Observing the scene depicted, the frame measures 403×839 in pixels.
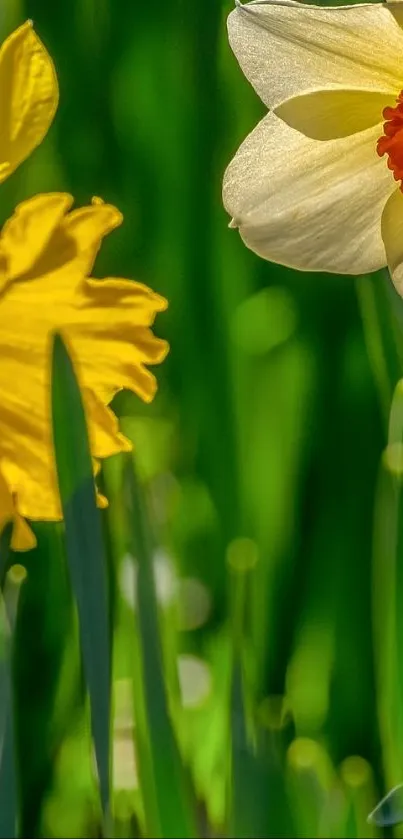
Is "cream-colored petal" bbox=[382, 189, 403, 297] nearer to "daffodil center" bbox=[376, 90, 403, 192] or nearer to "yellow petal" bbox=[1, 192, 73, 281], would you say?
"daffodil center" bbox=[376, 90, 403, 192]

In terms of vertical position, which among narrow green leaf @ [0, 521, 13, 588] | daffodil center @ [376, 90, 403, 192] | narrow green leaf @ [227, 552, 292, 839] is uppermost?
daffodil center @ [376, 90, 403, 192]

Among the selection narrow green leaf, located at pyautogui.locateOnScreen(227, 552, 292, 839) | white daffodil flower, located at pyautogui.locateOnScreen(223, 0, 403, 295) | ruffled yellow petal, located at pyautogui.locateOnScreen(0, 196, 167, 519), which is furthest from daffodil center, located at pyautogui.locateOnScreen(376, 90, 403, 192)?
narrow green leaf, located at pyautogui.locateOnScreen(227, 552, 292, 839)

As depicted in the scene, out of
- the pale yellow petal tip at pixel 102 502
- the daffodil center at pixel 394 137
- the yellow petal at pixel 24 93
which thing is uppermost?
the yellow petal at pixel 24 93

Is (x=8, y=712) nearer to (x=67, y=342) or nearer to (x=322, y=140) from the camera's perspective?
(x=67, y=342)

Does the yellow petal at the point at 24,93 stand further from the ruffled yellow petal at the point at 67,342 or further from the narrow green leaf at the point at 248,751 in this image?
the narrow green leaf at the point at 248,751

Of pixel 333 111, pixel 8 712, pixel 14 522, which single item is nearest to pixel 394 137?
pixel 333 111

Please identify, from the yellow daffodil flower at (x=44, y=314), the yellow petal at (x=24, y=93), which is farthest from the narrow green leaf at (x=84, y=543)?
the yellow petal at (x=24, y=93)

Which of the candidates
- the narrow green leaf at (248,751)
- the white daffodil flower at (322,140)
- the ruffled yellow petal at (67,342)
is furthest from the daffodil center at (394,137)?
the narrow green leaf at (248,751)

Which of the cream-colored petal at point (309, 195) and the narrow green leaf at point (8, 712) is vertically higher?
the cream-colored petal at point (309, 195)
